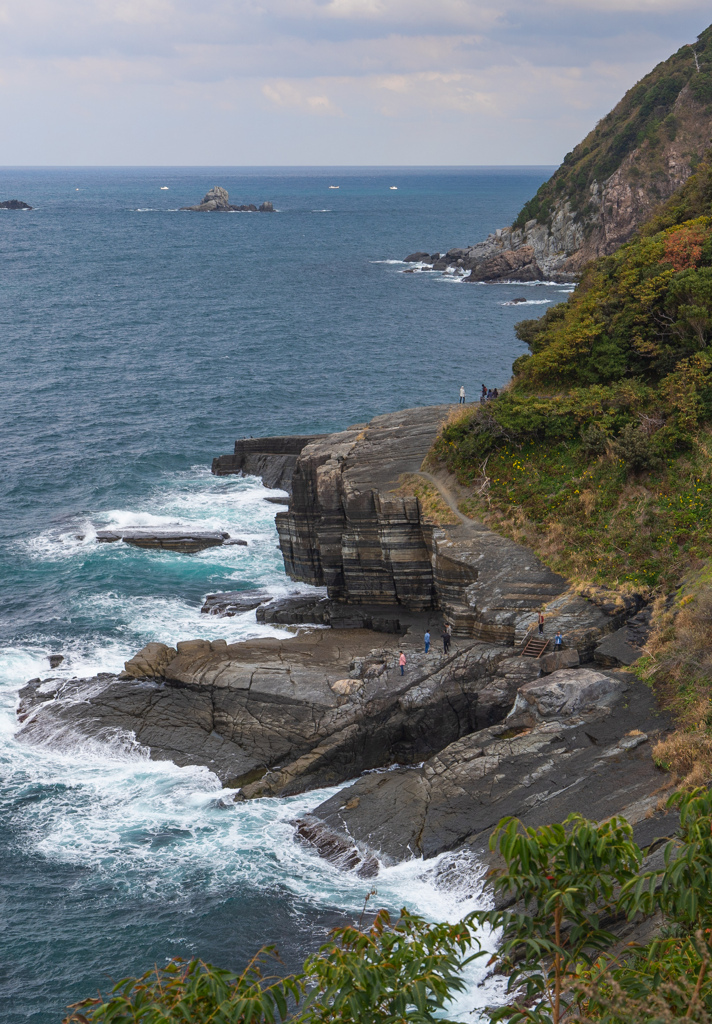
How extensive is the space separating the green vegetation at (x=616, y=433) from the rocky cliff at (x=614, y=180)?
67040 millimetres

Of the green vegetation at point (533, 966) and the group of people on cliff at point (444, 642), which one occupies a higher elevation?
the green vegetation at point (533, 966)

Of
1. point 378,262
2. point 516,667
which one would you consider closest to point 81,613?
point 516,667

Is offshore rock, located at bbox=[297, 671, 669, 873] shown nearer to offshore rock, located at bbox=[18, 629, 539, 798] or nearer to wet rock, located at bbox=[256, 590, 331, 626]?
offshore rock, located at bbox=[18, 629, 539, 798]

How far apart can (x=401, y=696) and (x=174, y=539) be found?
917 inches

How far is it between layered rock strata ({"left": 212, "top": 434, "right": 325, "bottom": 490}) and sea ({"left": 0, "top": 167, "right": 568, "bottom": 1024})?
161 centimetres

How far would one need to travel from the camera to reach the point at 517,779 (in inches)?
1142

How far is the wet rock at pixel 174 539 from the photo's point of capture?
173ft

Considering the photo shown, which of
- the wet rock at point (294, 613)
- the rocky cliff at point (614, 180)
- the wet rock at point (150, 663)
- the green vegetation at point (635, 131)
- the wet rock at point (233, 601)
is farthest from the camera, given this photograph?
the green vegetation at point (635, 131)

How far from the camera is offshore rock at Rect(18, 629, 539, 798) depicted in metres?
33.4

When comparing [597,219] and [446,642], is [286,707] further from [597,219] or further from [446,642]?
[597,219]

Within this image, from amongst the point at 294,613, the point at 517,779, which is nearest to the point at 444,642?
the point at 517,779

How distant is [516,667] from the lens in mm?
34156

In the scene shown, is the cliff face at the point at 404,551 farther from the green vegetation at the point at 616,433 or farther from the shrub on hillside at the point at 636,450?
the shrub on hillside at the point at 636,450

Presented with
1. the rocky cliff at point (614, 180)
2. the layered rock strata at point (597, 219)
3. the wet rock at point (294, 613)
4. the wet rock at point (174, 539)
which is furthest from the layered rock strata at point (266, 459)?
the layered rock strata at point (597, 219)
